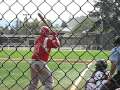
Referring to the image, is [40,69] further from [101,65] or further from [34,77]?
[101,65]

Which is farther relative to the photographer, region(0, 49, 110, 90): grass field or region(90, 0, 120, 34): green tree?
region(0, 49, 110, 90): grass field

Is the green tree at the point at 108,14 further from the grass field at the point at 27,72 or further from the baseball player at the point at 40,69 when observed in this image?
the baseball player at the point at 40,69

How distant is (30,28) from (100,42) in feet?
2.46

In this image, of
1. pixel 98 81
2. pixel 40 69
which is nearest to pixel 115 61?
pixel 98 81

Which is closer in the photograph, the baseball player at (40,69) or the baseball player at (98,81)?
the baseball player at (98,81)

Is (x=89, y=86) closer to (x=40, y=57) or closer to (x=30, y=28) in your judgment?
(x=30, y=28)

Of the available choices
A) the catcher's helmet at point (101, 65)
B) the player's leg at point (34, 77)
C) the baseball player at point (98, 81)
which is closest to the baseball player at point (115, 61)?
the baseball player at point (98, 81)

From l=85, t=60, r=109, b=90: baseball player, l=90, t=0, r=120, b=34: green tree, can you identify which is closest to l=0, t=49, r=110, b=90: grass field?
l=85, t=60, r=109, b=90: baseball player

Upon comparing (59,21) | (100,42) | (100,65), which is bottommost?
(100,65)

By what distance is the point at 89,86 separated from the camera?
650 cm

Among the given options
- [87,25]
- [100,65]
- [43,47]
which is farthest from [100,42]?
[43,47]

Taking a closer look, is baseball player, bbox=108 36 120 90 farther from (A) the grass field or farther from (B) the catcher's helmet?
(B) the catcher's helmet

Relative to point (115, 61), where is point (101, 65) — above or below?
below

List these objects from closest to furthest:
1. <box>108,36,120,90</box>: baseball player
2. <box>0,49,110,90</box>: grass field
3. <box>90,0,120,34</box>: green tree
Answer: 1. <box>90,0,120,34</box>: green tree
2. <box>108,36,120,90</box>: baseball player
3. <box>0,49,110,90</box>: grass field
